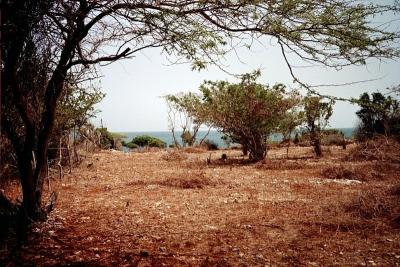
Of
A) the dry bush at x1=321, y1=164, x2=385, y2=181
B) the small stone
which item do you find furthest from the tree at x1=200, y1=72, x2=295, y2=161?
the small stone

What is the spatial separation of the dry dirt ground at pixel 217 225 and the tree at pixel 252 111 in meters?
6.73

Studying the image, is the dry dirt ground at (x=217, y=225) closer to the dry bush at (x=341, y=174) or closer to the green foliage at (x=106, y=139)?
the dry bush at (x=341, y=174)

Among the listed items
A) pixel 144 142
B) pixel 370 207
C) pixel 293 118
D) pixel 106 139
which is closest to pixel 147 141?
pixel 144 142

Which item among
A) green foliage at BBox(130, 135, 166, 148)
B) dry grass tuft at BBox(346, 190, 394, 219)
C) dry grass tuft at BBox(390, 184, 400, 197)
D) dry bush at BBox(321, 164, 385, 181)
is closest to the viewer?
dry grass tuft at BBox(346, 190, 394, 219)

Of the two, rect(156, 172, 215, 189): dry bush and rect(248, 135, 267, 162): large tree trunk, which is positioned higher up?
rect(248, 135, 267, 162): large tree trunk

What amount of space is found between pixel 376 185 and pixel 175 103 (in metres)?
26.4

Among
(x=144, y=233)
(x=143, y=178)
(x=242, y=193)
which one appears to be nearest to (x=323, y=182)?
(x=242, y=193)

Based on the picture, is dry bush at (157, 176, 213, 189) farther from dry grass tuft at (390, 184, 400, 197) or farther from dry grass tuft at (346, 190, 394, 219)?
dry grass tuft at (390, 184, 400, 197)

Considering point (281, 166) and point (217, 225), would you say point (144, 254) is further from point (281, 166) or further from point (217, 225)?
point (281, 166)

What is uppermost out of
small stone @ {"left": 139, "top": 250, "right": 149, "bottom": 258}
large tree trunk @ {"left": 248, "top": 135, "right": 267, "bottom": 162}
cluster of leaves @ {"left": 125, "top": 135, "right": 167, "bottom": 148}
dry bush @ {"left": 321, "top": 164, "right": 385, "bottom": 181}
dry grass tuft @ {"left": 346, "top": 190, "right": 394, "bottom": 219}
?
cluster of leaves @ {"left": 125, "top": 135, "right": 167, "bottom": 148}

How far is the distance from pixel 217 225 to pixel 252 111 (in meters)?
11.7

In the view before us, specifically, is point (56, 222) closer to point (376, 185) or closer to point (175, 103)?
point (376, 185)

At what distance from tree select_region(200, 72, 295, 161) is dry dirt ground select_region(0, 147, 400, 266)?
6.73m

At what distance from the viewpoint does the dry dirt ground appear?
5.26 metres
